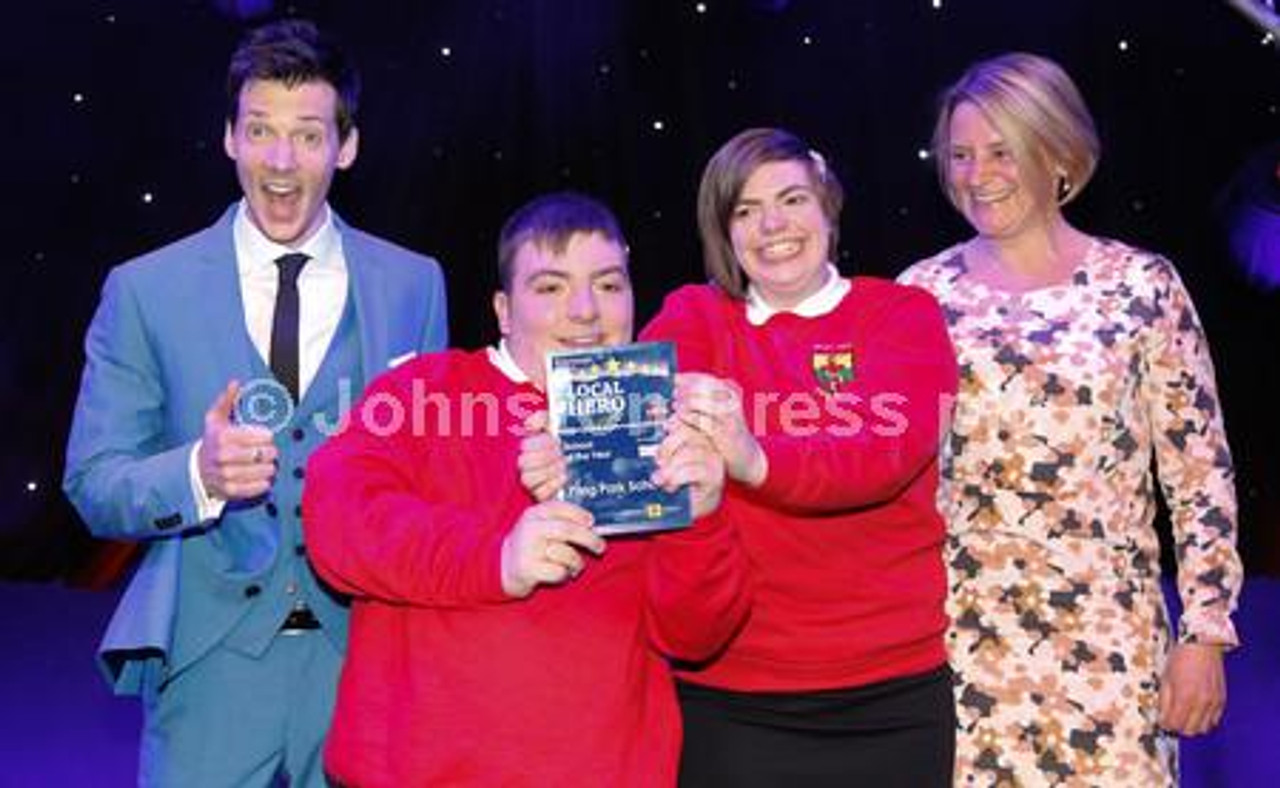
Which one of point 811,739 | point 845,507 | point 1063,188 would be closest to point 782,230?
point 845,507

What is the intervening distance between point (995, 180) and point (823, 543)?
2.45ft

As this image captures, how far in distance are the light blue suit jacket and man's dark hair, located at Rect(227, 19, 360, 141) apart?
0.94ft

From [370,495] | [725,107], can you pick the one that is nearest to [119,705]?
[725,107]

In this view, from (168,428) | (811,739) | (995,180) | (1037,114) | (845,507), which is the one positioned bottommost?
(811,739)

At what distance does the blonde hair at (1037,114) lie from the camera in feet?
8.29

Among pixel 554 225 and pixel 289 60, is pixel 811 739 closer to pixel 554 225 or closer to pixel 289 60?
pixel 554 225

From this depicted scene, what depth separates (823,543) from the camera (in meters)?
2.22

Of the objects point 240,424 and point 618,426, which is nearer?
point 618,426

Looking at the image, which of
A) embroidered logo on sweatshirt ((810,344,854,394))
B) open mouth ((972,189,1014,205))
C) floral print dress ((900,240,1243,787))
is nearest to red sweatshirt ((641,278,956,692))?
embroidered logo on sweatshirt ((810,344,854,394))

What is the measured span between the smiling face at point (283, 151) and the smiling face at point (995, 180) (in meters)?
1.06

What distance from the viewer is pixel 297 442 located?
7.85 ft

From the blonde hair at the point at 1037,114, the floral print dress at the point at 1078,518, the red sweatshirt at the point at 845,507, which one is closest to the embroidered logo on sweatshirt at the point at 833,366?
the red sweatshirt at the point at 845,507

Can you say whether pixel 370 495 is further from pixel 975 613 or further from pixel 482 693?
pixel 975 613

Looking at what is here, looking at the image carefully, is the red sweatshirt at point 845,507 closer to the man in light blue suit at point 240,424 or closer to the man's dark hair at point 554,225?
the man's dark hair at point 554,225
